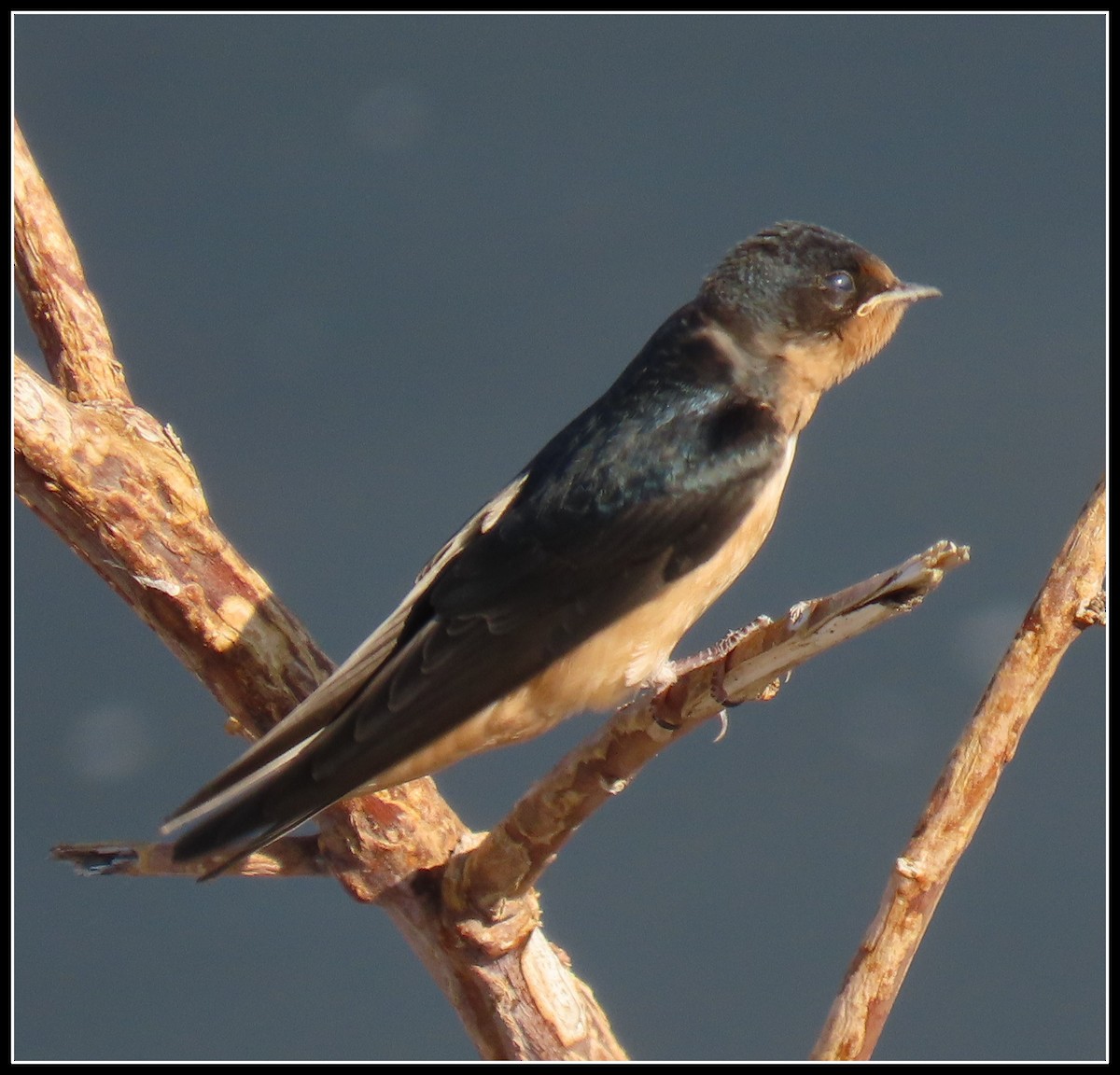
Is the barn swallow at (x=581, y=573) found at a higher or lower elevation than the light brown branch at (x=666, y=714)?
higher

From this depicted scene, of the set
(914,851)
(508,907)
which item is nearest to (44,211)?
(508,907)

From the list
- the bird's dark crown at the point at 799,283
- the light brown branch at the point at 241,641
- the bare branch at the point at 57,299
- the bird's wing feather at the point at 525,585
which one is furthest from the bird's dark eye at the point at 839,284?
the bare branch at the point at 57,299

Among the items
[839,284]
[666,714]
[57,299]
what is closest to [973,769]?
[666,714]

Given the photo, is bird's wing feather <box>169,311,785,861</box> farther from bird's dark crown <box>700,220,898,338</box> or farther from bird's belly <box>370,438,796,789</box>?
bird's dark crown <box>700,220,898,338</box>

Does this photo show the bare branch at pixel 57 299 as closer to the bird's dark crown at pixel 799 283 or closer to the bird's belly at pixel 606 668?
the bird's belly at pixel 606 668

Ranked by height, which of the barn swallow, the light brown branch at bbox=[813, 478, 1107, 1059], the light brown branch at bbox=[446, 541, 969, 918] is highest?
the barn swallow

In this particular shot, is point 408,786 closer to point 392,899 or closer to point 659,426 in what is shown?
point 392,899

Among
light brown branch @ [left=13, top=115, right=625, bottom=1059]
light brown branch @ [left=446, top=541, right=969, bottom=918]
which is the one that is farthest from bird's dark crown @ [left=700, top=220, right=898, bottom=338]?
light brown branch @ [left=13, top=115, right=625, bottom=1059]

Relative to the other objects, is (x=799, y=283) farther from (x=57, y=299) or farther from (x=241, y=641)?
(x=57, y=299)

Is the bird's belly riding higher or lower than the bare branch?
lower
